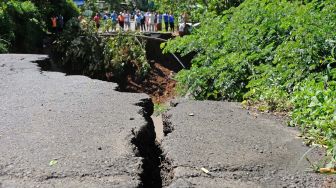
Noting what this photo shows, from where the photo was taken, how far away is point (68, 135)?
199 inches

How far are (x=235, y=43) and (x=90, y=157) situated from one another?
4923 millimetres

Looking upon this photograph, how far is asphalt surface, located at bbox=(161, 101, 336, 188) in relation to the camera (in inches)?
148

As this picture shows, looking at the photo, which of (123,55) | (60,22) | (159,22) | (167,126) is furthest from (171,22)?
(167,126)

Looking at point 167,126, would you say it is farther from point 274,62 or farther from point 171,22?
point 171,22

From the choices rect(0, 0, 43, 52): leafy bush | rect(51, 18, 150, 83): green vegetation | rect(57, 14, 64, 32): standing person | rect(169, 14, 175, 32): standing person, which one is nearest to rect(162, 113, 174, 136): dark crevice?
rect(51, 18, 150, 83): green vegetation

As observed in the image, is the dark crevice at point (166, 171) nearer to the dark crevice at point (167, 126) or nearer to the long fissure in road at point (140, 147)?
the long fissure in road at point (140, 147)

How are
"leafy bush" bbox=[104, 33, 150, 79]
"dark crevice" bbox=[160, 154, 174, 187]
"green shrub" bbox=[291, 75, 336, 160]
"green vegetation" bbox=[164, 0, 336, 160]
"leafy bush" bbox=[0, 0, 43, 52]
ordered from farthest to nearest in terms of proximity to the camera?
1. "leafy bush" bbox=[0, 0, 43, 52]
2. "leafy bush" bbox=[104, 33, 150, 79]
3. "green vegetation" bbox=[164, 0, 336, 160]
4. "green shrub" bbox=[291, 75, 336, 160]
5. "dark crevice" bbox=[160, 154, 174, 187]

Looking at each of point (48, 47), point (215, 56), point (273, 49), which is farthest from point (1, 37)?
point (273, 49)

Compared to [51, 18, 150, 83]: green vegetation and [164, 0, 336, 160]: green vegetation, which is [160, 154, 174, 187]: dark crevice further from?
[51, 18, 150, 83]: green vegetation

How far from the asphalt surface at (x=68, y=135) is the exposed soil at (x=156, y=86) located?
6.86 meters

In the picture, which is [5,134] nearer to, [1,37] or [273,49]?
[273,49]

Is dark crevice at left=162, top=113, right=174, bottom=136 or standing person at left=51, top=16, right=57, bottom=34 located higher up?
standing person at left=51, top=16, right=57, bottom=34

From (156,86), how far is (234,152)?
11900mm

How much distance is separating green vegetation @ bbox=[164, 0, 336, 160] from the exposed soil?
5.09 m
